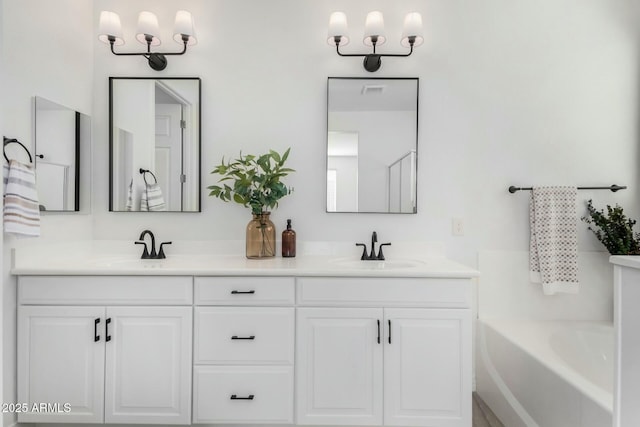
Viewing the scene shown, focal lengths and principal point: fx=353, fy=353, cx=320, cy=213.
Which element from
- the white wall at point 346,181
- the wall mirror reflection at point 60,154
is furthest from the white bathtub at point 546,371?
the wall mirror reflection at point 60,154

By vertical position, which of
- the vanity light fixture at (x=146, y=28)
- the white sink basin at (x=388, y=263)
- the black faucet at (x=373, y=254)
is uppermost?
the vanity light fixture at (x=146, y=28)

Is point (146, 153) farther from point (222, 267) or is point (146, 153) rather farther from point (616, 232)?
point (616, 232)

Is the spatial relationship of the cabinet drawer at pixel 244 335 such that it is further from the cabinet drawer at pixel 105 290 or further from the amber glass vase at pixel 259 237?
the amber glass vase at pixel 259 237

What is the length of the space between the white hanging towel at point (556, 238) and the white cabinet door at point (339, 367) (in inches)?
45.5

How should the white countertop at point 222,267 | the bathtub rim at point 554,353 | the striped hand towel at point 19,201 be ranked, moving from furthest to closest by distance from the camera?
the white countertop at point 222,267, the striped hand towel at point 19,201, the bathtub rim at point 554,353

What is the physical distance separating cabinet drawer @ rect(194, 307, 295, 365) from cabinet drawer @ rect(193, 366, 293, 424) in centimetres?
5

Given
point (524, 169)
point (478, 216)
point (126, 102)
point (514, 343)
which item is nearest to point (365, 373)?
point (514, 343)

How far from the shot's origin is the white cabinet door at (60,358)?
165 centimetres

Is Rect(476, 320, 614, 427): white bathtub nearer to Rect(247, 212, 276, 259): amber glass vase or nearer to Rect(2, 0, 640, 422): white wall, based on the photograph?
Rect(2, 0, 640, 422): white wall

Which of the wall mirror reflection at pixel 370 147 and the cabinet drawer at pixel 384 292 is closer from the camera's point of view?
the cabinet drawer at pixel 384 292

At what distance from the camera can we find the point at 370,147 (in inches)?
85.7

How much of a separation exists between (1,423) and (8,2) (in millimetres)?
1880

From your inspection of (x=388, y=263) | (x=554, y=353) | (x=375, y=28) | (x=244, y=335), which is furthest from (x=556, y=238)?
(x=244, y=335)

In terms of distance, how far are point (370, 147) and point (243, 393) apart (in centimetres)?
152
